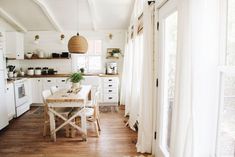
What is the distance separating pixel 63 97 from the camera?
133 inches

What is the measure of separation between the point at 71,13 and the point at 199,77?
460 centimetres

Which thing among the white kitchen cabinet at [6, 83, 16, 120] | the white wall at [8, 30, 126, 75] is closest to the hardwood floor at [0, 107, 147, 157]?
the white kitchen cabinet at [6, 83, 16, 120]

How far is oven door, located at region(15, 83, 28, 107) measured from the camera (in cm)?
481

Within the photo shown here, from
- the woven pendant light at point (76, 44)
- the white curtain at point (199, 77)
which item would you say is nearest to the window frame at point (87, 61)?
the woven pendant light at point (76, 44)

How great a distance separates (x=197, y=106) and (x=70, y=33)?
18.5 ft

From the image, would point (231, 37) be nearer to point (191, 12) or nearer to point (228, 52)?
point (228, 52)

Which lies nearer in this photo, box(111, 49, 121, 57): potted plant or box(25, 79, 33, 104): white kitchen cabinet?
box(25, 79, 33, 104): white kitchen cabinet

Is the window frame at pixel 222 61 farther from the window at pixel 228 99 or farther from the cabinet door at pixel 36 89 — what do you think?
the cabinet door at pixel 36 89

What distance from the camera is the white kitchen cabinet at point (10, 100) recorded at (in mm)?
4359

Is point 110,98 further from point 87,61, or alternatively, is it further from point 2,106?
point 2,106

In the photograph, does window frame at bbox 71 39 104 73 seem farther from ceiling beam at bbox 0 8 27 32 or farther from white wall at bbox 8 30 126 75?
ceiling beam at bbox 0 8 27 32

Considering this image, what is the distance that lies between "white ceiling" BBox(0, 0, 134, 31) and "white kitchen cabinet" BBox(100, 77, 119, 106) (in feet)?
5.52

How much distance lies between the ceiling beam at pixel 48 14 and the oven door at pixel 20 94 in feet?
6.26

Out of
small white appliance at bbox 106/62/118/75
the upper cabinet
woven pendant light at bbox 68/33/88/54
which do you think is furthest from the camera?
small white appliance at bbox 106/62/118/75
